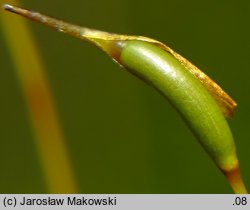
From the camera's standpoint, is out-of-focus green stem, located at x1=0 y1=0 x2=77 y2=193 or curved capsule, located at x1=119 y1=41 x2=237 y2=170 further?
out-of-focus green stem, located at x1=0 y1=0 x2=77 y2=193

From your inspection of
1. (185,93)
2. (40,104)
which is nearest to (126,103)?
(40,104)

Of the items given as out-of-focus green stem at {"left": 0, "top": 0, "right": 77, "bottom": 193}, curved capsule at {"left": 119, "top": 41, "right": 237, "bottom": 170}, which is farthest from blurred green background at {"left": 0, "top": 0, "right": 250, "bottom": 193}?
curved capsule at {"left": 119, "top": 41, "right": 237, "bottom": 170}

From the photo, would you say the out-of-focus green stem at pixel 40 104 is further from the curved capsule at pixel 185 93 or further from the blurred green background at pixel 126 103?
the curved capsule at pixel 185 93

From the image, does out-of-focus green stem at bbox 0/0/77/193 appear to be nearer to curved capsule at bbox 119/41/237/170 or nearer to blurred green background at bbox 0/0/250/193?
blurred green background at bbox 0/0/250/193

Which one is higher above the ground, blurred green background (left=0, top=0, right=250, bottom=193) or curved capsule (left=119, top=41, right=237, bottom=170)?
blurred green background (left=0, top=0, right=250, bottom=193)

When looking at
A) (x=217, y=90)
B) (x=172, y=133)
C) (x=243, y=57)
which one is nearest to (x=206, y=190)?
(x=172, y=133)

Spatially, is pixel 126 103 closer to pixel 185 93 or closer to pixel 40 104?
pixel 40 104

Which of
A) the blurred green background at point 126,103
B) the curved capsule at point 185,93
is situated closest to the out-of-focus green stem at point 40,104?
the blurred green background at point 126,103
